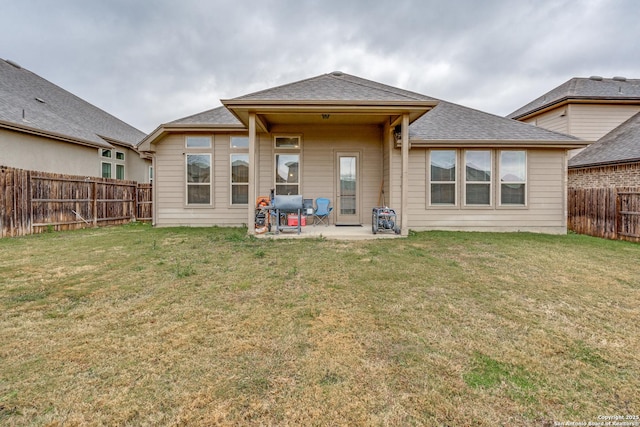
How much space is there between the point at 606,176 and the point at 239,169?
11.6m

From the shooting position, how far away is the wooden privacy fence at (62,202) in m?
7.40

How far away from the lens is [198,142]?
8906mm

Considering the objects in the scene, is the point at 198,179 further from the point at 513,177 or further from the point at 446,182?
the point at 513,177

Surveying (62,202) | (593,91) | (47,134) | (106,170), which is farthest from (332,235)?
(593,91)

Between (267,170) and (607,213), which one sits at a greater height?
(267,170)

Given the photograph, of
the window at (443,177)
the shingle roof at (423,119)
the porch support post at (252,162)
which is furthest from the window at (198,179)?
the window at (443,177)

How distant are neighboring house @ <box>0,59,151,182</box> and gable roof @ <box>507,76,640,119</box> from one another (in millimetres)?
18583

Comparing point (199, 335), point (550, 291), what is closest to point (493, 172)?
point (550, 291)

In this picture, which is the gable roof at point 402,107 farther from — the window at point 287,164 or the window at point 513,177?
the window at point 287,164

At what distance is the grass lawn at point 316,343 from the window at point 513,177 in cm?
414

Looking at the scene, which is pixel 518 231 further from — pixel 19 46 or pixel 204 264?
pixel 19 46

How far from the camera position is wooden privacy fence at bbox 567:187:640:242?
750cm

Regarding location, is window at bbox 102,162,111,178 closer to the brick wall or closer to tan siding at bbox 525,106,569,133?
the brick wall

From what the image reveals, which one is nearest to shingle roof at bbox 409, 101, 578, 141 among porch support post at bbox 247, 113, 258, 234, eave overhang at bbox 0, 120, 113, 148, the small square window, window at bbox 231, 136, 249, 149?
the small square window
